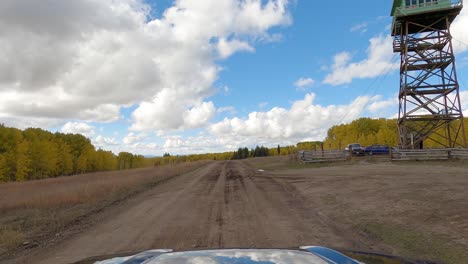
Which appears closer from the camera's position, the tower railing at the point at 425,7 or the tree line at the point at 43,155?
the tower railing at the point at 425,7

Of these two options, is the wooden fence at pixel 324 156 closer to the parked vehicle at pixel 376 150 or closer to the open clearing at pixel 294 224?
the parked vehicle at pixel 376 150

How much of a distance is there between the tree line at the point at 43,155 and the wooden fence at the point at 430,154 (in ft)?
186

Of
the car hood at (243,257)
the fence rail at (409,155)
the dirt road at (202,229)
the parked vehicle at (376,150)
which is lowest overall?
the dirt road at (202,229)

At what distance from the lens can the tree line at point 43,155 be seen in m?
58.6

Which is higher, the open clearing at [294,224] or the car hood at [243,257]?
the car hood at [243,257]

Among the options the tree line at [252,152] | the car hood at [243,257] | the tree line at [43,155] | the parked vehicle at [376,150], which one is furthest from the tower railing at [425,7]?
the tree line at [252,152]

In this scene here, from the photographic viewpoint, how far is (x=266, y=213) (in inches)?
387

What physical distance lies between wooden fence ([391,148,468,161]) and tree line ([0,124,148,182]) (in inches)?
2233

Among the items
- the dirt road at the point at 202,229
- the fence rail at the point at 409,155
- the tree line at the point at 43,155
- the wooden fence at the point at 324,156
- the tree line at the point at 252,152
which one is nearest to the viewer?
the dirt road at the point at 202,229

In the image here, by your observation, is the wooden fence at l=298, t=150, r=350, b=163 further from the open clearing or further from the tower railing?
the open clearing

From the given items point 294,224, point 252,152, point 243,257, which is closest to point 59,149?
point 294,224

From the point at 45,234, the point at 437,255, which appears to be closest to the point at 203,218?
the point at 45,234

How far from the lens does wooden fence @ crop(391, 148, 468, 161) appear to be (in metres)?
26.2

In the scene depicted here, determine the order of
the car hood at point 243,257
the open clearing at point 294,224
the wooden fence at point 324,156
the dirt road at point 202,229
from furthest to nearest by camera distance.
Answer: the wooden fence at point 324,156, the dirt road at point 202,229, the open clearing at point 294,224, the car hood at point 243,257
